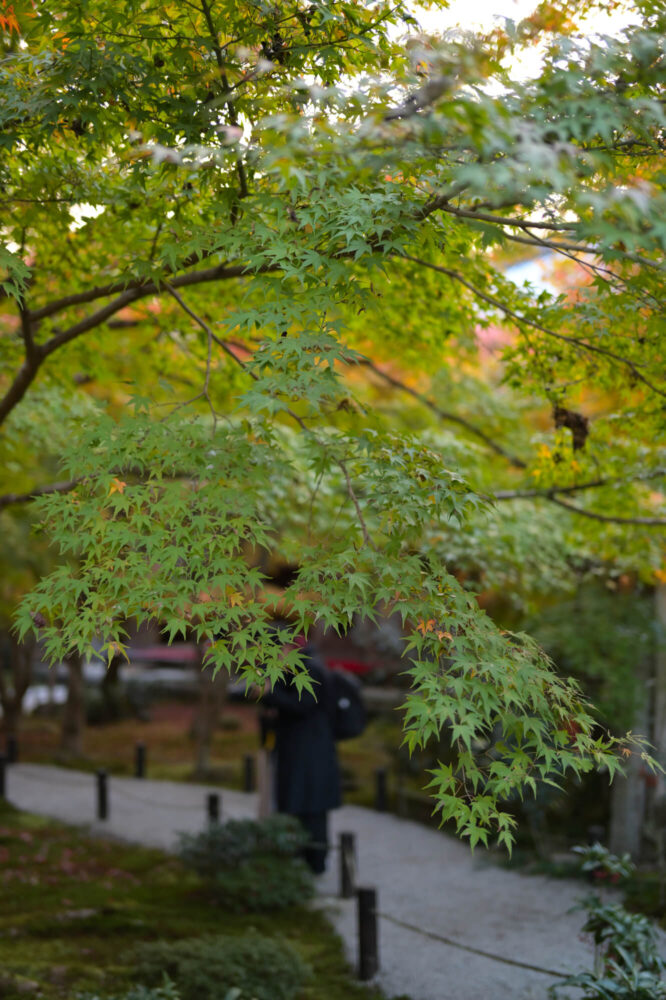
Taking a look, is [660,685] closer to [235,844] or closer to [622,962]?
[622,962]

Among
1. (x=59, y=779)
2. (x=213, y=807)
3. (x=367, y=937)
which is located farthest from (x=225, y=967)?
(x=59, y=779)

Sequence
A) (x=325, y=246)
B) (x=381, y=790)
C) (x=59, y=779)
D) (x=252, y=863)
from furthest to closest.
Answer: (x=59, y=779) → (x=381, y=790) → (x=252, y=863) → (x=325, y=246)

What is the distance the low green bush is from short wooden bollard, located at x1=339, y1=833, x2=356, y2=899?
0.33 meters

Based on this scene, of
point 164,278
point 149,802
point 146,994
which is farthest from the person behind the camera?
point 149,802

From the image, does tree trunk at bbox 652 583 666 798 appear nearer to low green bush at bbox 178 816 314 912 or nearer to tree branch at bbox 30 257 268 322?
low green bush at bbox 178 816 314 912

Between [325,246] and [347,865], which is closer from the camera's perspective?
[325,246]

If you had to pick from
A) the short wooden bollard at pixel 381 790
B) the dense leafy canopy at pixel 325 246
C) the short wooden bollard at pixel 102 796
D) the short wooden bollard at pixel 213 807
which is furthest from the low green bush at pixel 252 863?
the dense leafy canopy at pixel 325 246

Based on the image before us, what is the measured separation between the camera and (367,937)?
5.82 m

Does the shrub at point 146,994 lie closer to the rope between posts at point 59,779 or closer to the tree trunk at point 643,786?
the tree trunk at point 643,786

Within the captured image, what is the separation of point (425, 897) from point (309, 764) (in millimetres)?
1578

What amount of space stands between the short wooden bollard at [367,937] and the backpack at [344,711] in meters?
2.68

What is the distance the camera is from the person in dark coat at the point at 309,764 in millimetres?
8156

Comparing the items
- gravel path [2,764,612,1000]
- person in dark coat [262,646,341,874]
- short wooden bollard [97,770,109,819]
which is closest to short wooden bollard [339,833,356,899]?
gravel path [2,764,612,1000]

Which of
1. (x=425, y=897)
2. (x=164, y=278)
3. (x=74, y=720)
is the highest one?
(x=164, y=278)
